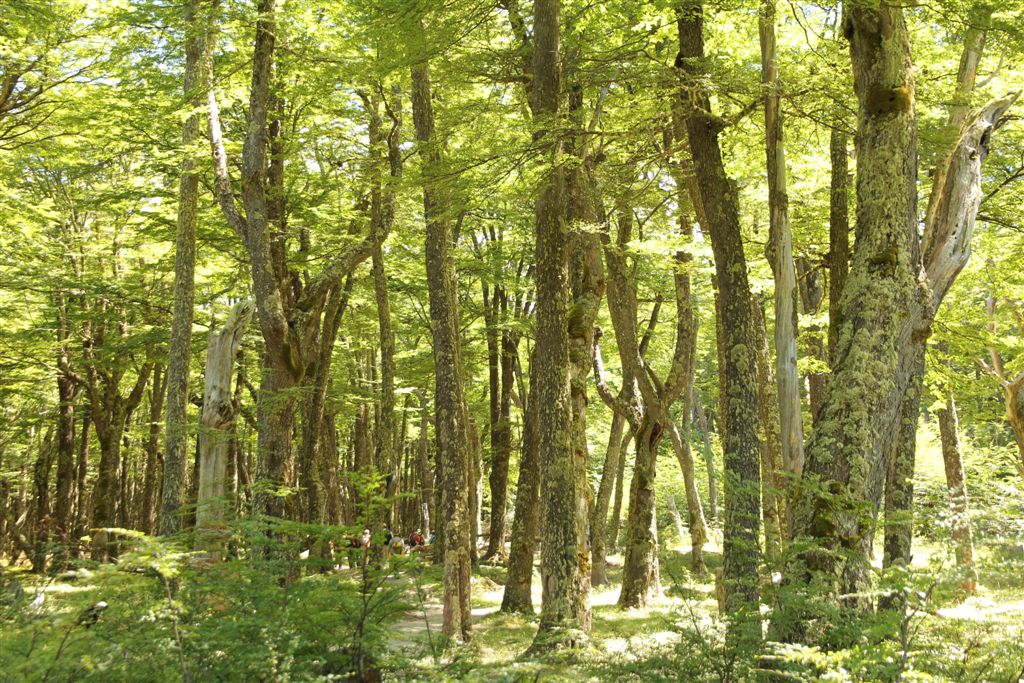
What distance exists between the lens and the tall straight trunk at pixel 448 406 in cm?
1058

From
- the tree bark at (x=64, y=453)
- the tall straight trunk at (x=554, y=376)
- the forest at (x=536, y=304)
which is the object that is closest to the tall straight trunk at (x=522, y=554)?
the forest at (x=536, y=304)

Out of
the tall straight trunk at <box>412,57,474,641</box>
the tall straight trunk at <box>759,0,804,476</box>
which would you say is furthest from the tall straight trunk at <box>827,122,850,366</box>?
the tall straight trunk at <box>412,57,474,641</box>

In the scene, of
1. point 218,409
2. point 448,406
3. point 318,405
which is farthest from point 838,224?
point 318,405

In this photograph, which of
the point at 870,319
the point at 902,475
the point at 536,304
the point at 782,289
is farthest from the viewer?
the point at 536,304

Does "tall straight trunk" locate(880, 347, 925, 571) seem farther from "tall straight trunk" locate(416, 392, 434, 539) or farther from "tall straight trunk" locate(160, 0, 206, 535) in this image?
"tall straight trunk" locate(416, 392, 434, 539)

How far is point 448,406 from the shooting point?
11148 millimetres

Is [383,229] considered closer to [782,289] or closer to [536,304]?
[536,304]

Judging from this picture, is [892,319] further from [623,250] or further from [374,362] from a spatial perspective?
[374,362]

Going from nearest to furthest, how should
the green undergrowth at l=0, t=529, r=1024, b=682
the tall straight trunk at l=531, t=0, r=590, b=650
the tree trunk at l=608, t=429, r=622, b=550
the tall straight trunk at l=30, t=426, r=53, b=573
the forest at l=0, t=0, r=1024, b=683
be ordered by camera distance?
the green undergrowth at l=0, t=529, r=1024, b=682, the forest at l=0, t=0, r=1024, b=683, the tall straight trunk at l=531, t=0, r=590, b=650, the tree trunk at l=608, t=429, r=622, b=550, the tall straight trunk at l=30, t=426, r=53, b=573

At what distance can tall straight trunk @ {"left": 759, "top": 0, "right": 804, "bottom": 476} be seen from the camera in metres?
9.30

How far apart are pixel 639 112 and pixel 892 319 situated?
17.4ft

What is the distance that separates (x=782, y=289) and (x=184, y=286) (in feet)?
30.6

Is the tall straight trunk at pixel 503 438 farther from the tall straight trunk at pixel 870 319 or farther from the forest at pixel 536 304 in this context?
the tall straight trunk at pixel 870 319

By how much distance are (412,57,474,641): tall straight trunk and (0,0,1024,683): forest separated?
6cm
